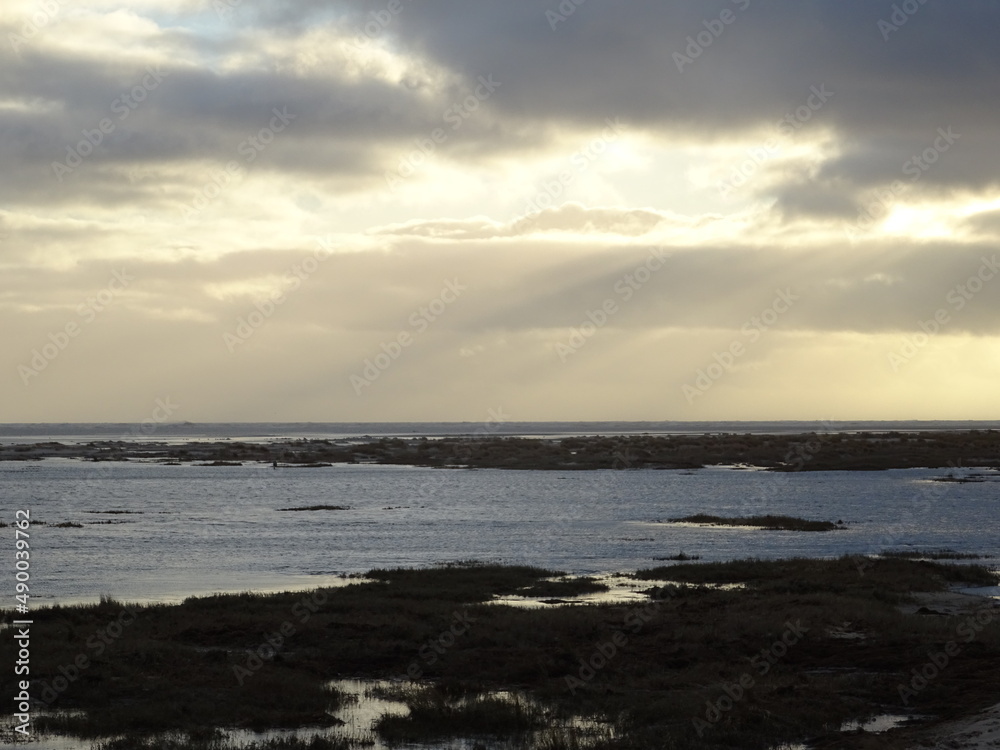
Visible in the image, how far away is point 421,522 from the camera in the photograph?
64500 mm

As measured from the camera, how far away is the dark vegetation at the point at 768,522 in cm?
6025

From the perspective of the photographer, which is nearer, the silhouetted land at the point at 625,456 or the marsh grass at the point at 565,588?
the marsh grass at the point at 565,588

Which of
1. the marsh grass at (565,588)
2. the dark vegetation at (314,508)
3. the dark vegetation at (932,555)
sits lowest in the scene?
the dark vegetation at (314,508)

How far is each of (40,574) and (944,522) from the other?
4894 cm

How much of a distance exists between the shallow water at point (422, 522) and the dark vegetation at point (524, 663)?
7.98 m

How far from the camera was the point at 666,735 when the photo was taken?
1859 cm

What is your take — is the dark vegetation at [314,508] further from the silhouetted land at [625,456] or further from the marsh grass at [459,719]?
the silhouetted land at [625,456]

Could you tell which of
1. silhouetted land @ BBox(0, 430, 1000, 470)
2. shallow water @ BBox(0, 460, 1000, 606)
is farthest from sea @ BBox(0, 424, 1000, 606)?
silhouetted land @ BBox(0, 430, 1000, 470)

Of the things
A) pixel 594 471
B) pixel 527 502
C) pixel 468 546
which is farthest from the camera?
pixel 594 471

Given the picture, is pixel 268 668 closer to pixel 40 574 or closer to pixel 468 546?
pixel 40 574

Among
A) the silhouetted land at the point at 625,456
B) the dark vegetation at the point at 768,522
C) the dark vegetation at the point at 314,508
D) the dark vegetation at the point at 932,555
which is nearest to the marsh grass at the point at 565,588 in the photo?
the dark vegetation at the point at 932,555

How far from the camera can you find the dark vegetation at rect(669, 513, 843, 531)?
6025cm

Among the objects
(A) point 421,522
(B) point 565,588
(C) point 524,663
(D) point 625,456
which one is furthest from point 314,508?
(D) point 625,456

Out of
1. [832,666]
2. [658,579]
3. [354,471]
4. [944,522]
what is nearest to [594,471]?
[354,471]
